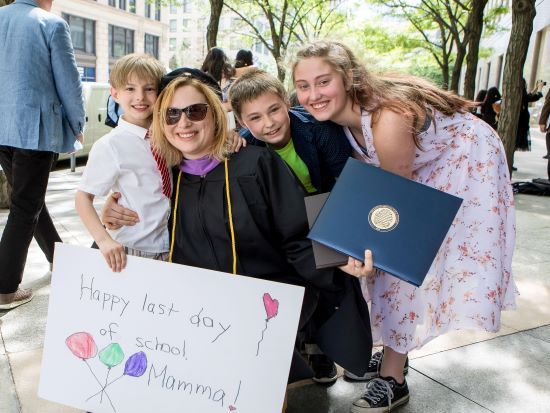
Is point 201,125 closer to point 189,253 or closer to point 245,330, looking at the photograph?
point 189,253

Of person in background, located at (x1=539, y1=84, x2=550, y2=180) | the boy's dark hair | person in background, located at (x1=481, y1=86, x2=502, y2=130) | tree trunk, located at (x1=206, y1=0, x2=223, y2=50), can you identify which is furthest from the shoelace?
person in background, located at (x1=481, y1=86, x2=502, y2=130)

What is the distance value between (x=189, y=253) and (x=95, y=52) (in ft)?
124

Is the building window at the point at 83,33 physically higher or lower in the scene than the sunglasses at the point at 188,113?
higher

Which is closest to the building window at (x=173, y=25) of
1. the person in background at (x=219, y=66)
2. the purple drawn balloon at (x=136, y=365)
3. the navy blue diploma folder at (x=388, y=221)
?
the person in background at (x=219, y=66)

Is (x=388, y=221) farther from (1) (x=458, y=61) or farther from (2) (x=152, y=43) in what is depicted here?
(2) (x=152, y=43)

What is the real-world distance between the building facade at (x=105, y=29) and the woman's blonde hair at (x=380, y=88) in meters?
33.2

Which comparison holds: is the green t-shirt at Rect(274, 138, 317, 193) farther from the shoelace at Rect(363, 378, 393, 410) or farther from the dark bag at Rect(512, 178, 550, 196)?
the dark bag at Rect(512, 178, 550, 196)

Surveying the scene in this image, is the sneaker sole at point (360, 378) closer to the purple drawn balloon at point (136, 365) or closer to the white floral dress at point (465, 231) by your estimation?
the white floral dress at point (465, 231)

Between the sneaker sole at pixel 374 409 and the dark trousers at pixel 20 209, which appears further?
the dark trousers at pixel 20 209

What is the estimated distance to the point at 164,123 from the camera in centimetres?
202

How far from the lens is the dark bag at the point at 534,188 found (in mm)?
7773

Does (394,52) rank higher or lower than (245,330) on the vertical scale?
higher

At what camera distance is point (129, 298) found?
1952mm

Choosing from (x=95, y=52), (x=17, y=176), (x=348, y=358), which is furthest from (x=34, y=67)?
(x=95, y=52)
